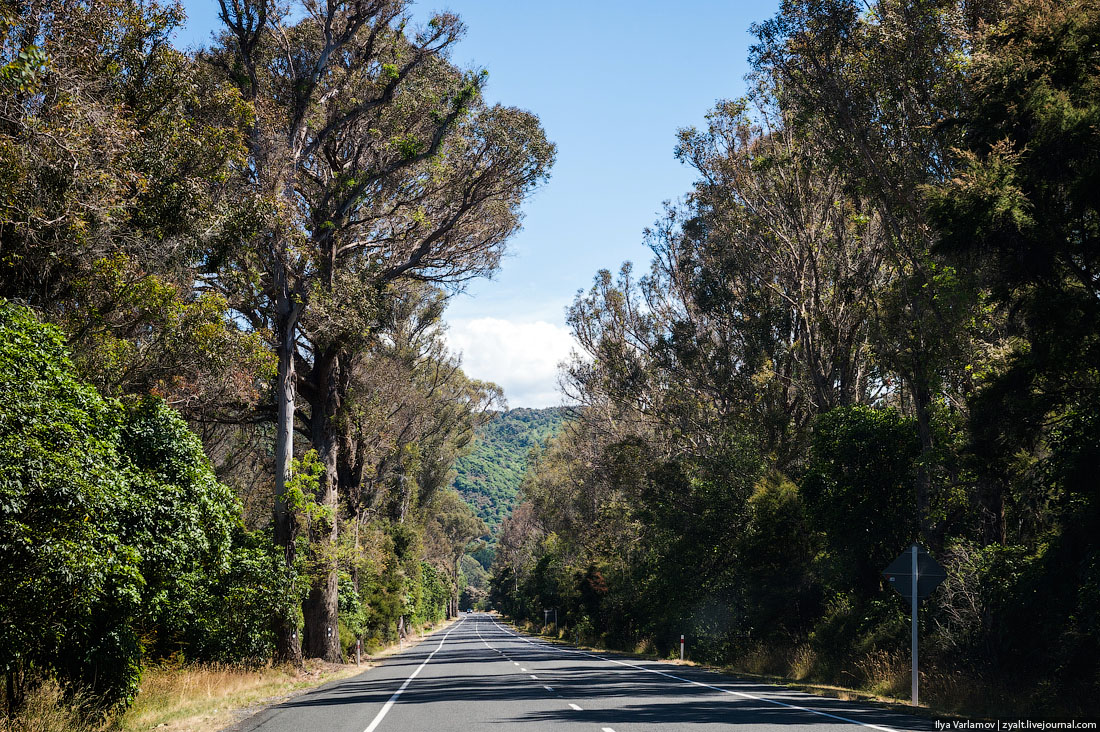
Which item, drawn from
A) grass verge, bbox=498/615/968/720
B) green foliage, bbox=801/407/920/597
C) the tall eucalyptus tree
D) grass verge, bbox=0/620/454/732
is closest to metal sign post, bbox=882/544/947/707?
grass verge, bbox=498/615/968/720

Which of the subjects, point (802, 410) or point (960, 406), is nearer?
point (960, 406)

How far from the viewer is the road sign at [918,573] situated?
1664cm

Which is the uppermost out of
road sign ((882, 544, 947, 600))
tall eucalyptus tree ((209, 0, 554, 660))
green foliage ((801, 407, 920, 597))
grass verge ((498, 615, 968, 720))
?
tall eucalyptus tree ((209, 0, 554, 660))

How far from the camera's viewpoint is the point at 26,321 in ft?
36.1

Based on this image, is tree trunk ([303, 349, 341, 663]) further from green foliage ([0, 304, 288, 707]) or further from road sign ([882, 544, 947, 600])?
road sign ([882, 544, 947, 600])

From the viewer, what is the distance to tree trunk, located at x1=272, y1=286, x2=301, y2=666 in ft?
80.9

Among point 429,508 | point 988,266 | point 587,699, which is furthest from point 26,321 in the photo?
point 429,508

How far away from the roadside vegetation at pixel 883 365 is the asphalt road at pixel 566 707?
343cm

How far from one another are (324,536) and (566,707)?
14383 millimetres

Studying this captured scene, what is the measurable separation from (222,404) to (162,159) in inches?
333

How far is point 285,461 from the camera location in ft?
82.0

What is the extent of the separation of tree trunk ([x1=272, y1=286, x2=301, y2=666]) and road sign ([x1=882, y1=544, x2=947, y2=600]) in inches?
600

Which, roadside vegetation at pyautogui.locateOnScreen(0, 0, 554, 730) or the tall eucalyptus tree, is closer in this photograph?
roadside vegetation at pyautogui.locateOnScreen(0, 0, 554, 730)

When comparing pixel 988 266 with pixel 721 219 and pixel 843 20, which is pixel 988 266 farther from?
pixel 721 219
